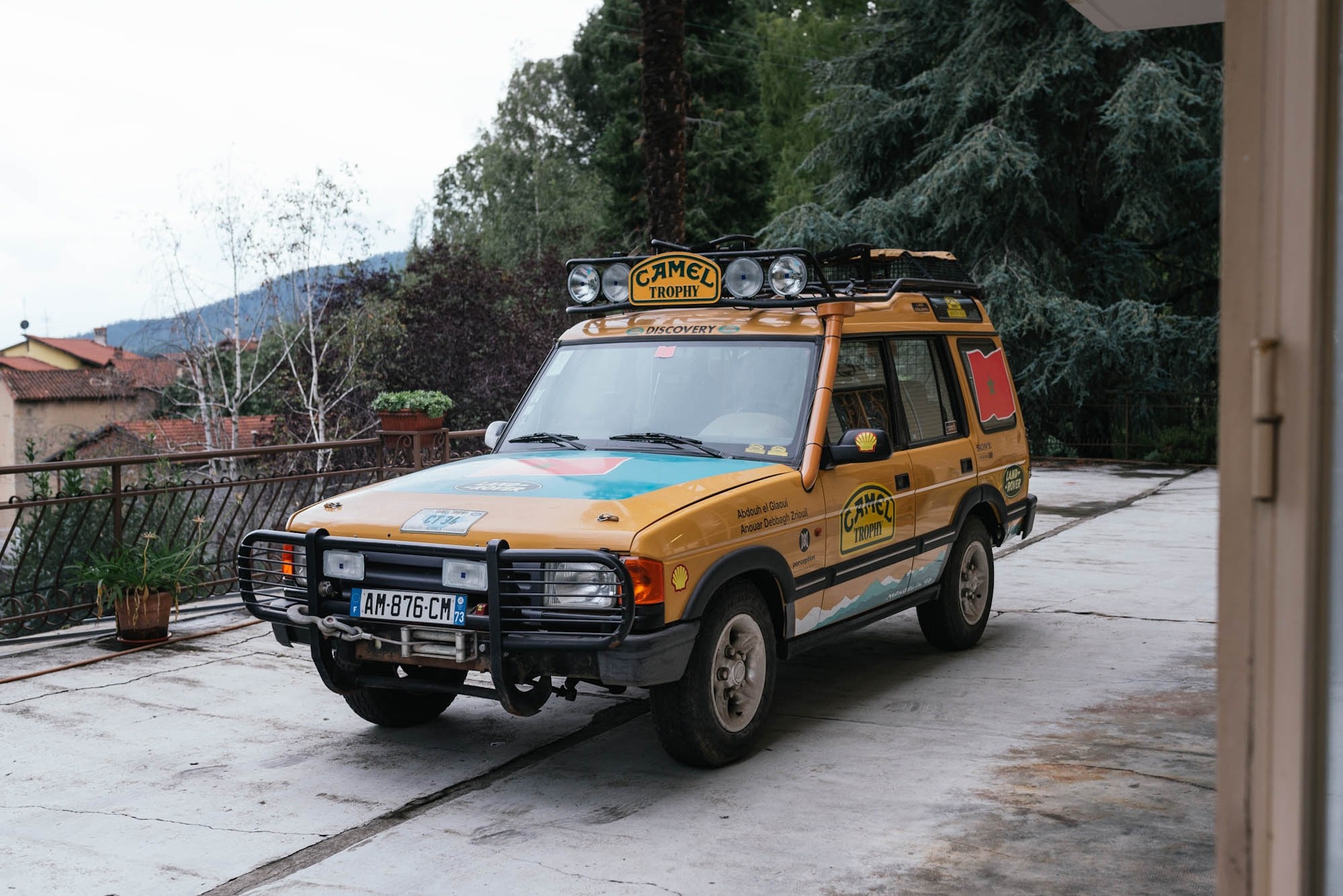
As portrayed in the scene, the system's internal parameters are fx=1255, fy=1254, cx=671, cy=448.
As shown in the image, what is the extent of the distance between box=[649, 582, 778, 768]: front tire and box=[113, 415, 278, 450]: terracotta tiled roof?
1793cm

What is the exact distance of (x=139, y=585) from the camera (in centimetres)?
810

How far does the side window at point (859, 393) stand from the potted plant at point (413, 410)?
5.41 metres

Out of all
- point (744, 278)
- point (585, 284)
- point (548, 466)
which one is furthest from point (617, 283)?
point (548, 466)

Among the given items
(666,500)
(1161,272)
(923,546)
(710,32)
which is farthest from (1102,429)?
(666,500)

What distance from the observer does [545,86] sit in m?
43.9

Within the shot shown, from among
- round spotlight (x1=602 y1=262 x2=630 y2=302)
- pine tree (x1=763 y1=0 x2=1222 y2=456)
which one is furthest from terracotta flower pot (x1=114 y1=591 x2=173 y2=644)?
pine tree (x1=763 y1=0 x2=1222 y2=456)

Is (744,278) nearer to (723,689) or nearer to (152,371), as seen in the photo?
(723,689)

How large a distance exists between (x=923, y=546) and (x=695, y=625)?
2.36 m

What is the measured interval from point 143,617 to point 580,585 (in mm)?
4305

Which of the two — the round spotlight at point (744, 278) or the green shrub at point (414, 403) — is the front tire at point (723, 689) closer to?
the round spotlight at point (744, 278)

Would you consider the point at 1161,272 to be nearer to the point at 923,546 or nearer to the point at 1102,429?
the point at 1102,429

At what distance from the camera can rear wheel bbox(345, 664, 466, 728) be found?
6000mm

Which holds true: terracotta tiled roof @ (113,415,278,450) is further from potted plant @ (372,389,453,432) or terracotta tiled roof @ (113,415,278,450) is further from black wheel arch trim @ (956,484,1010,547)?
black wheel arch trim @ (956,484,1010,547)

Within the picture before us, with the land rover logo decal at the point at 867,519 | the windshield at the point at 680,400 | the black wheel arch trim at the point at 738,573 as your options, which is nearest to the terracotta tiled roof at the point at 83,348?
the windshield at the point at 680,400
